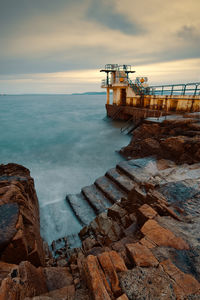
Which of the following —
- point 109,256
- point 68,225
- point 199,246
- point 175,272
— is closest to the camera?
point 175,272

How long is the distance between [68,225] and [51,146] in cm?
1127

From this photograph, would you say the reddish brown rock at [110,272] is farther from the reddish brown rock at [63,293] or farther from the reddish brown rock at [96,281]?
the reddish brown rock at [63,293]

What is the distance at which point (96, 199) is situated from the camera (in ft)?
22.5

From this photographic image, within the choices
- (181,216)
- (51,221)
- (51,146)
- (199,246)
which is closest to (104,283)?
(199,246)

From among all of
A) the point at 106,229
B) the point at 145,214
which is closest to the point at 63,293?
the point at 145,214

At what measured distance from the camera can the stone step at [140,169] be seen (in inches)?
279

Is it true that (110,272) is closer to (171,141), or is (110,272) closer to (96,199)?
(96,199)

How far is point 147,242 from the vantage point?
8.86 ft

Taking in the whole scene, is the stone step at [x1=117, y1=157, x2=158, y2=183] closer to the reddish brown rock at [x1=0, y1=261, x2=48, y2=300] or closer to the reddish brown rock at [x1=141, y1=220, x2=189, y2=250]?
the reddish brown rock at [x1=141, y1=220, x2=189, y2=250]

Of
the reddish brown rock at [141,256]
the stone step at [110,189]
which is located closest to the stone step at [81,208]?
the stone step at [110,189]

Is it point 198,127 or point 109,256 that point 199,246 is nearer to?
point 109,256

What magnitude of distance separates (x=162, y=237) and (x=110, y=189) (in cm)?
432

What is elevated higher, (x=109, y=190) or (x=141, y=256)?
(x=141, y=256)

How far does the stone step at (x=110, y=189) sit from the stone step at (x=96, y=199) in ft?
0.64
